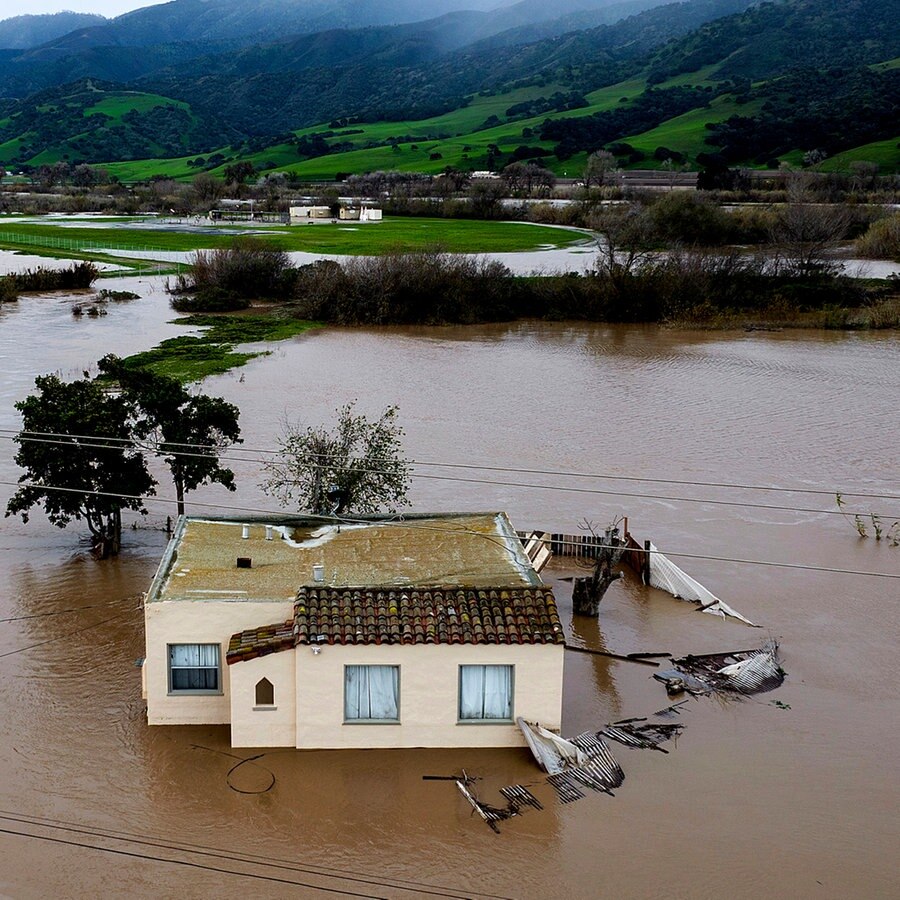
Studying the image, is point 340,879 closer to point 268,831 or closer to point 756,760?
point 268,831

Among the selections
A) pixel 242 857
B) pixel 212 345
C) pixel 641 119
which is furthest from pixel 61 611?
pixel 641 119

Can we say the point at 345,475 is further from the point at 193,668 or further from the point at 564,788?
the point at 564,788

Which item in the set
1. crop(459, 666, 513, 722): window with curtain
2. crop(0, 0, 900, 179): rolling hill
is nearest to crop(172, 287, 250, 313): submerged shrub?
crop(459, 666, 513, 722): window with curtain

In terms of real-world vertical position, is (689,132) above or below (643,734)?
above

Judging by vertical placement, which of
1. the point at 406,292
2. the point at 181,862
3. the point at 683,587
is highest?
the point at 406,292

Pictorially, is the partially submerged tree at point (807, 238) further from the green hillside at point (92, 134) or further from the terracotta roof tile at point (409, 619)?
the green hillside at point (92, 134)

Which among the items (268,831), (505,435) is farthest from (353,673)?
(505,435)
